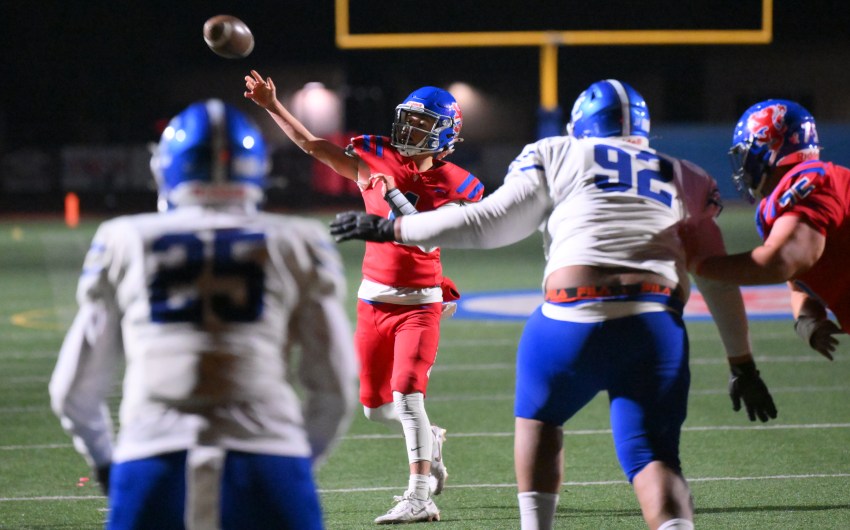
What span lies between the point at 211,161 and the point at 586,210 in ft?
4.56

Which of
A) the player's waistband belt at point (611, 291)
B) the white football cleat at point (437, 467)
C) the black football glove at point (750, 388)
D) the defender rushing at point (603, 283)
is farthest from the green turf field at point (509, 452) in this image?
the player's waistband belt at point (611, 291)

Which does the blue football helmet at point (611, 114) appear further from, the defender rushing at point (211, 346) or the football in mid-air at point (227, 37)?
the football in mid-air at point (227, 37)

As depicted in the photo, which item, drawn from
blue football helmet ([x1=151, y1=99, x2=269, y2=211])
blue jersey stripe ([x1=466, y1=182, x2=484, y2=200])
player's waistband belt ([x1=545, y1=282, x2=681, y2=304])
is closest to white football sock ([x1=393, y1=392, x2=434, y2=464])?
blue jersey stripe ([x1=466, y1=182, x2=484, y2=200])

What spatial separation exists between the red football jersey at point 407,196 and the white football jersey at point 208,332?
2.80 meters

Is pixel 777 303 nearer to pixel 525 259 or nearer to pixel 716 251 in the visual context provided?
pixel 525 259

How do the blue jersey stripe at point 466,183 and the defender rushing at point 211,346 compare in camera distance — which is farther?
the blue jersey stripe at point 466,183

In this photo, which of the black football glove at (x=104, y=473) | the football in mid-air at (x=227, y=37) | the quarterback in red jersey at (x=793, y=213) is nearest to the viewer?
the black football glove at (x=104, y=473)

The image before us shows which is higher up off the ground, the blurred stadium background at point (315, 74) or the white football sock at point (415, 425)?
the blurred stadium background at point (315, 74)

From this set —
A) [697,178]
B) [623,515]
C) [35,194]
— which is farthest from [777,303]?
[35,194]

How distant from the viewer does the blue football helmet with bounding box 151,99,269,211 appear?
8.75ft

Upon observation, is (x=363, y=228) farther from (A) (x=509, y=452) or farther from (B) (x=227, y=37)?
(A) (x=509, y=452)

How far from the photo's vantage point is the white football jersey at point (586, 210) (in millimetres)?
3662

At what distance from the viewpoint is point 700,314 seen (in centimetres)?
1186

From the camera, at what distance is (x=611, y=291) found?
3.63 meters
